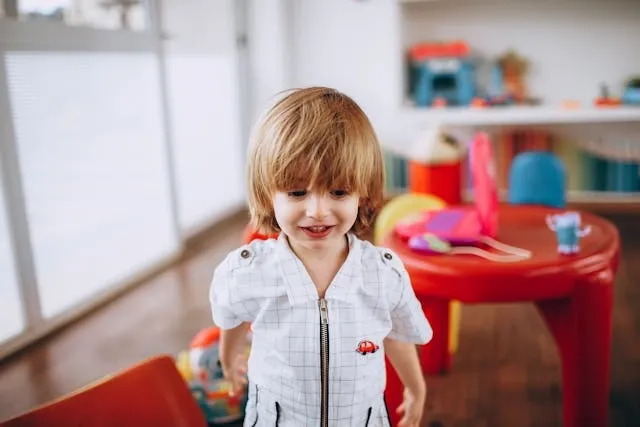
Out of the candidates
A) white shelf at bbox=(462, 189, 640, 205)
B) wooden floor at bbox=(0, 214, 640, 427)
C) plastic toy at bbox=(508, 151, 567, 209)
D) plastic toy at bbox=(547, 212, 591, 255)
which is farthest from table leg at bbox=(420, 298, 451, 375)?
white shelf at bbox=(462, 189, 640, 205)

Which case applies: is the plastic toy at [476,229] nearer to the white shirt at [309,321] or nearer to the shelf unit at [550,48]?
the white shirt at [309,321]

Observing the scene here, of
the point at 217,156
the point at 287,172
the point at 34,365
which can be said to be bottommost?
the point at 34,365

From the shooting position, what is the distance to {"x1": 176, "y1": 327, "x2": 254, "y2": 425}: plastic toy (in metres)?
1.57

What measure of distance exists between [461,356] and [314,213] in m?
1.33

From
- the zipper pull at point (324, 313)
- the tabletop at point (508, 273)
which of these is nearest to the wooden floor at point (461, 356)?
the tabletop at point (508, 273)

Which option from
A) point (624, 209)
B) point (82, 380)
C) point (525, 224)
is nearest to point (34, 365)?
point (82, 380)

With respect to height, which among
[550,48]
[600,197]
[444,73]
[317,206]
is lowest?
[600,197]

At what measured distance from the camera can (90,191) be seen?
96.7 inches

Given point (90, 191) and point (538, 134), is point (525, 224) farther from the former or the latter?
point (538, 134)

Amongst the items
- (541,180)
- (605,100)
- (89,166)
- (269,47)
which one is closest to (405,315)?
(541,180)

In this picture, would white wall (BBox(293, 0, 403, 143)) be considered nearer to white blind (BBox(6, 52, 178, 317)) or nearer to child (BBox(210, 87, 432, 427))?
white blind (BBox(6, 52, 178, 317))

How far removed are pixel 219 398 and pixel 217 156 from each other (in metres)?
2.28

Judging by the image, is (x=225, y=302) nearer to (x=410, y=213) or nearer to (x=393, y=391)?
(x=393, y=391)

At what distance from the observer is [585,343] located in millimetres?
1370
